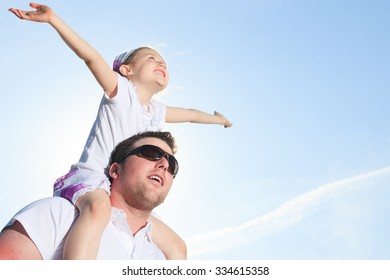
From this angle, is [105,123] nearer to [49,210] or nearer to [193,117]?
[49,210]

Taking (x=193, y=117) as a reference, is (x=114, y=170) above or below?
below

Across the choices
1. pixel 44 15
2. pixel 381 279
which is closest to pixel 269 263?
pixel 381 279

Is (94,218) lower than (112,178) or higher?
lower

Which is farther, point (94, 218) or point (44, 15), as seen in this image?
point (44, 15)

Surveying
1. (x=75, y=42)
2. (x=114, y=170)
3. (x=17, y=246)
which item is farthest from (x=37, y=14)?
(x=17, y=246)

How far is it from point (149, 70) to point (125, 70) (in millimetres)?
360

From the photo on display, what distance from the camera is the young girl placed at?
382 centimetres

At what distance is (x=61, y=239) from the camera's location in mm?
3904

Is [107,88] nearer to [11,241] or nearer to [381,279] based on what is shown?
[11,241]

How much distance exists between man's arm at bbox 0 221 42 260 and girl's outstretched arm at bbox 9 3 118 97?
5.49 feet

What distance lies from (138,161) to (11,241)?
135 cm

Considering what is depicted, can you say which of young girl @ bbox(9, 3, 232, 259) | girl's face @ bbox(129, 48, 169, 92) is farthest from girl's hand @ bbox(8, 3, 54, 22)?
girl's face @ bbox(129, 48, 169, 92)

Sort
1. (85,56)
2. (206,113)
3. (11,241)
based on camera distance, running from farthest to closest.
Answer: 1. (206,113)
2. (85,56)
3. (11,241)

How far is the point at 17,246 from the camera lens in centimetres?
373
